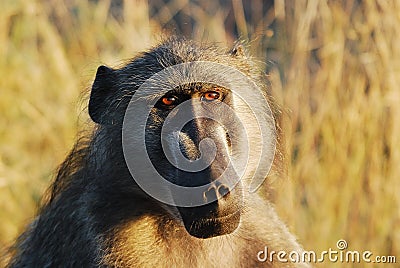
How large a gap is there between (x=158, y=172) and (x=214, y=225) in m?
0.36

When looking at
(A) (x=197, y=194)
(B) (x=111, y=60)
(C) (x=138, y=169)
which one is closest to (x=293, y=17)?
(B) (x=111, y=60)

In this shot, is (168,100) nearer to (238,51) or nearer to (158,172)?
(158,172)

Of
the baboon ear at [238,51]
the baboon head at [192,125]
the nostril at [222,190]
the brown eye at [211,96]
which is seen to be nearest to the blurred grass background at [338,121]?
the baboon ear at [238,51]

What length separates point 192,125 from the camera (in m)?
2.74

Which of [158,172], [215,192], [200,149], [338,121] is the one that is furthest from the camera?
[338,121]

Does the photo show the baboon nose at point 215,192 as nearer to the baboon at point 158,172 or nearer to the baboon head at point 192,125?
the baboon head at point 192,125

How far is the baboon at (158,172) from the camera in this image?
284 centimetres

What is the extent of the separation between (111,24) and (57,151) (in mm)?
1077

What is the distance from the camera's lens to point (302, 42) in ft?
14.3

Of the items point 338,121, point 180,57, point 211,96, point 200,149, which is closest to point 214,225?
point 200,149

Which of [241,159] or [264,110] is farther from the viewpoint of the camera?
[264,110]

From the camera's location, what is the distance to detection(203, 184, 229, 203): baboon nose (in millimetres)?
2506

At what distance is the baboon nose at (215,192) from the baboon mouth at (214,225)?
0.08 meters

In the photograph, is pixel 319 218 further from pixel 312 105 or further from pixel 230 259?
pixel 230 259
